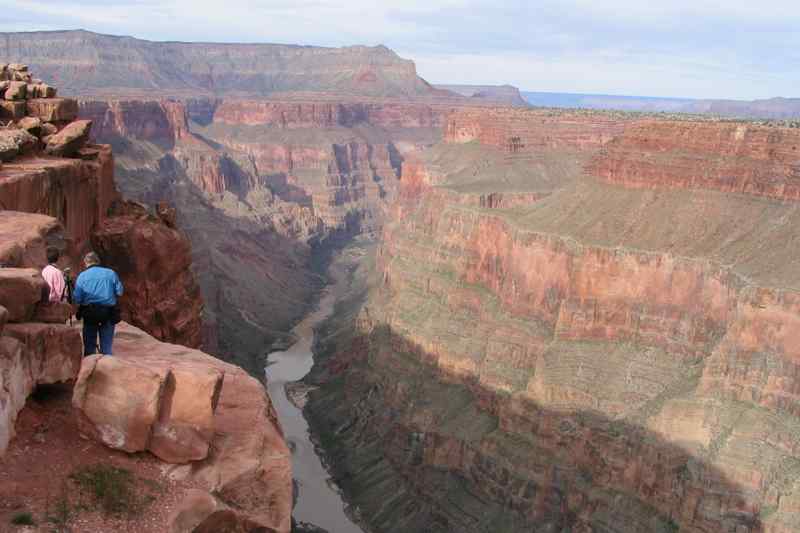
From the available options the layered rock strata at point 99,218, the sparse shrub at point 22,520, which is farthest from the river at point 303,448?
the sparse shrub at point 22,520

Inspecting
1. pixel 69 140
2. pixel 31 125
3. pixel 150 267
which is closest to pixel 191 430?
pixel 69 140

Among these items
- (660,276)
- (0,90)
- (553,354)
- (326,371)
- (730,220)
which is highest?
(0,90)

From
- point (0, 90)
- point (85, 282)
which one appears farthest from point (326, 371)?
point (85, 282)

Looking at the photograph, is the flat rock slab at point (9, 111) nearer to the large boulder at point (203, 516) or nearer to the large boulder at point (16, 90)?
the large boulder at point (16, 90)

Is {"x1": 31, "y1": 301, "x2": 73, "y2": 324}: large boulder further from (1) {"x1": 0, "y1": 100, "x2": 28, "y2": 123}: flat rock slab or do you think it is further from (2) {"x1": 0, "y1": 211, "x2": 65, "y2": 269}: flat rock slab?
(1) {"x1": 0, "y1": 100, "x2": 28, "y2": 123}: flat rock slab

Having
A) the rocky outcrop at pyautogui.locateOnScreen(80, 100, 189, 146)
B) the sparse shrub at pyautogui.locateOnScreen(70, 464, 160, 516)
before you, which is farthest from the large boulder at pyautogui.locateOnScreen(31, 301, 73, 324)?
the rocky outcrop at pyautogui.locateOnScreen(80, 100, 189, 146)

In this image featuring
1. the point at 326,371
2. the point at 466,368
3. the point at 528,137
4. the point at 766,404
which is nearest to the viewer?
the point at 766,404

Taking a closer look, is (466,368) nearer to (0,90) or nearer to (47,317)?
(0,90)
